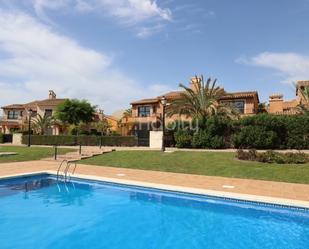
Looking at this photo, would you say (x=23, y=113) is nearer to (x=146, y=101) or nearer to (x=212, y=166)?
(x=146, y=101)

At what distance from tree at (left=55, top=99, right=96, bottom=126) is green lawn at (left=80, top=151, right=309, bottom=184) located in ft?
80.4

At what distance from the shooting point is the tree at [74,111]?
43219 mm

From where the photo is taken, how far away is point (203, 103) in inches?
1093

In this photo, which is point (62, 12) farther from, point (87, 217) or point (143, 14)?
point (87, 217)

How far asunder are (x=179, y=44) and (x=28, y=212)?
15925 mm

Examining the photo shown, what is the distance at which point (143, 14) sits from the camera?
15.7 meters

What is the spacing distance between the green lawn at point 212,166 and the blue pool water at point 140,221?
4.37 m

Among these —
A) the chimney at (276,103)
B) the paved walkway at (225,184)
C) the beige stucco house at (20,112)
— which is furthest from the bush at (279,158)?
Answer: the beige stucco house at (20,112)

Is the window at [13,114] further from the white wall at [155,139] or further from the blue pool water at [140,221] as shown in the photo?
the blue pool water at [140,221]

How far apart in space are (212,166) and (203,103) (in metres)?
12.7

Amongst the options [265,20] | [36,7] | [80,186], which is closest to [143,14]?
[36,7]

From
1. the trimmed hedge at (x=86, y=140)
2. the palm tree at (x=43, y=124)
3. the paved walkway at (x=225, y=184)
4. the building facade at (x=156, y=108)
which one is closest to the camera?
the paved walkway at (x=225, y=184)

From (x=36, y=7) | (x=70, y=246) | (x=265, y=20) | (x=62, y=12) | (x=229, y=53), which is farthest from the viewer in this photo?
(x=229, y=53)

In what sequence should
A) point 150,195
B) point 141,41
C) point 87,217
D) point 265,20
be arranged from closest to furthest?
point 87,217 < point 150,195 < point 265,20 < point 141,41
